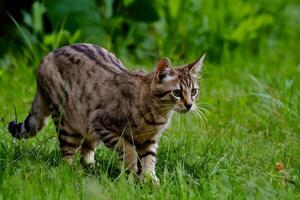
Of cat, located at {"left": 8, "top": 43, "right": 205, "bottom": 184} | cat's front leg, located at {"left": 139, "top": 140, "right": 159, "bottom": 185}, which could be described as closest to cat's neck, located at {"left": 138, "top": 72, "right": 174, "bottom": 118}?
cat, located at {"left": 8, "top": 43, "right": 205, "bottom": 184}

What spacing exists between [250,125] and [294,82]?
2.70ft

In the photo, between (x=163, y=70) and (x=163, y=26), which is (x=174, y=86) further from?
(x=163, y=26)

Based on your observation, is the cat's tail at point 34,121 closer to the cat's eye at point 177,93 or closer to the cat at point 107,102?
the cat at point 107,102

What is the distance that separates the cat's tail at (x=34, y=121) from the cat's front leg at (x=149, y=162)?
2.67ft

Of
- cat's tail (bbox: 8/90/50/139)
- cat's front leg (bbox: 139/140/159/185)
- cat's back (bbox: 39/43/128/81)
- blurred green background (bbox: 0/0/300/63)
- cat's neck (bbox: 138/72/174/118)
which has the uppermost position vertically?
cat's back (bbox: 39/43/128/81)

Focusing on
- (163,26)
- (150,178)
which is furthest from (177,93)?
(163,26)

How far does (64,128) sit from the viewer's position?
590cm

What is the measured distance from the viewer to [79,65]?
19.7 feet

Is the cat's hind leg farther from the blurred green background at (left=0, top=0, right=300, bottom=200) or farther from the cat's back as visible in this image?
the cat's back

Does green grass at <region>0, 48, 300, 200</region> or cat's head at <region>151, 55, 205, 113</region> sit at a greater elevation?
cat's head at <region>151, 55, 205, 113</region>

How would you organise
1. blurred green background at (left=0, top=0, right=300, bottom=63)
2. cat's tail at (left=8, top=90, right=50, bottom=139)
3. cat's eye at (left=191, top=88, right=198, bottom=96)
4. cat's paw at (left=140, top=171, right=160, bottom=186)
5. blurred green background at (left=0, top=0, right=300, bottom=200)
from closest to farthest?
blurred green background at (left=0, top=0, right=300, bottom=200) → cat's paw at (left=140, top=171, right=160, bottom=186) → cat's eye at (left=191, top=88, right=198, bottom=96) → cat's tail at (left=8, top=90, right=50, bottom=139) → blurred green background at (left=0, top=0, right=300, bottom=63)

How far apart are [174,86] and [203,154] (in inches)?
20.6

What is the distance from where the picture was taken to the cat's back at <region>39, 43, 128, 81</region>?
6.00 metres

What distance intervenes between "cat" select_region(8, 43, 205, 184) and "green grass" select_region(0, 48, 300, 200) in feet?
0.44
